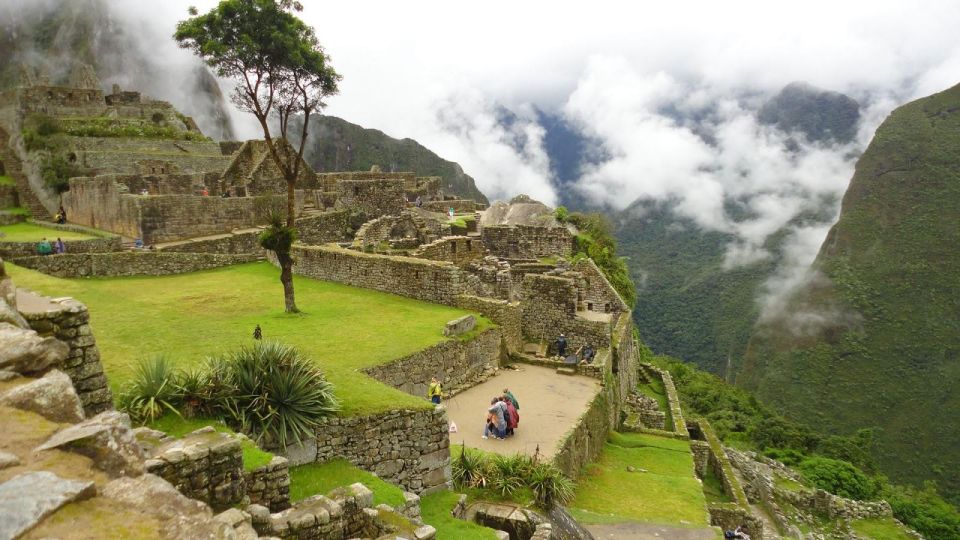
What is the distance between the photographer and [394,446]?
26.3 feet

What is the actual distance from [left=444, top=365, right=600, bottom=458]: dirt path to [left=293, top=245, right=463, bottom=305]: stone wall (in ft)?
9.32

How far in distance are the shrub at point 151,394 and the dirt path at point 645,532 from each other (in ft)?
20.5

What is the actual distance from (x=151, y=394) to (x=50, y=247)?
13053 millimetres

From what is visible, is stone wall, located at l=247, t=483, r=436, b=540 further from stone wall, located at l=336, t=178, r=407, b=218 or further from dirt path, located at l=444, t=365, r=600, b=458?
stone wall, located at l=336, t=178, r=407, b=218

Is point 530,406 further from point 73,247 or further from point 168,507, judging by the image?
point 73,247

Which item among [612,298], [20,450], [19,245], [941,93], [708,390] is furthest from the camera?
[941,93]

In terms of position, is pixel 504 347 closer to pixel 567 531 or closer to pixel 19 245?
pixel 567 531

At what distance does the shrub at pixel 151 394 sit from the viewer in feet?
21.1

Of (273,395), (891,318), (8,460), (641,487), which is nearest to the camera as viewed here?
Answer: (8,460)

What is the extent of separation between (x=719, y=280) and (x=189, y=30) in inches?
2675

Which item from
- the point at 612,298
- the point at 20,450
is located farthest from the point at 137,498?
the point at 612,298

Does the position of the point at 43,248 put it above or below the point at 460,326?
above

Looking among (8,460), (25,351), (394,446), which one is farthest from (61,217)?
(8,460)

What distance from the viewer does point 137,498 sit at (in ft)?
10.1
